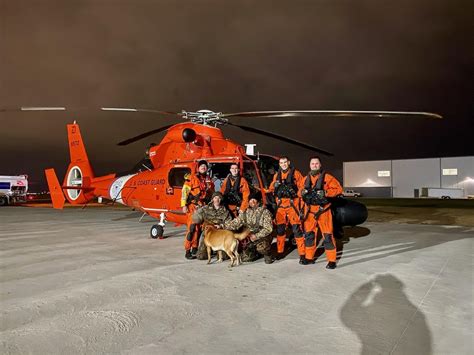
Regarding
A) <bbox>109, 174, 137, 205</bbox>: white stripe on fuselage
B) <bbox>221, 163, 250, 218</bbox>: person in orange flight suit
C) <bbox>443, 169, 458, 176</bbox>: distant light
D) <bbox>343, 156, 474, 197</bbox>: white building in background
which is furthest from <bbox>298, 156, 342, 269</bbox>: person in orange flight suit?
<bbox>443, 169, 458, 176</bbox>: distant light

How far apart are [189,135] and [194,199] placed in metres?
1.82

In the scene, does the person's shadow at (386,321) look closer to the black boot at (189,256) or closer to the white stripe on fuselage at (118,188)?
the black boot at (189,256)

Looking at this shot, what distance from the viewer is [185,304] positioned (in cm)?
360

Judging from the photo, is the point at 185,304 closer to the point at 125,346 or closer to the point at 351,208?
the point at 125,346

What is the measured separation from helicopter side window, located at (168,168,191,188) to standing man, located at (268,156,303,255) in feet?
8.51

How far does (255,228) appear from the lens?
19.1 ft

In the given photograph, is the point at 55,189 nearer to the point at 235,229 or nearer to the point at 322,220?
the point at 235,229

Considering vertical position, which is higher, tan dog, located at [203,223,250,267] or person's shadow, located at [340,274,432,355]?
tan dog, located at [203,223,250,267]

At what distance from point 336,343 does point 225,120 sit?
6.54m

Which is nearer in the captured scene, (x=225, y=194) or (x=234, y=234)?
(x=234, y=234)

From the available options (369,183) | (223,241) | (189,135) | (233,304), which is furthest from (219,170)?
(369,183)

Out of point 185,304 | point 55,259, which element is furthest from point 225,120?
point 185,304

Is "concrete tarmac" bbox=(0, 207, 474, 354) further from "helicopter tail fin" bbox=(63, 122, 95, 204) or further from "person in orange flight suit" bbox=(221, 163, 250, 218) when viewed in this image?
"helicopter tail fin" bbox=(63, 122, 95, 204)

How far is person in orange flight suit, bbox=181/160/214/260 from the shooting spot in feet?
20.1
